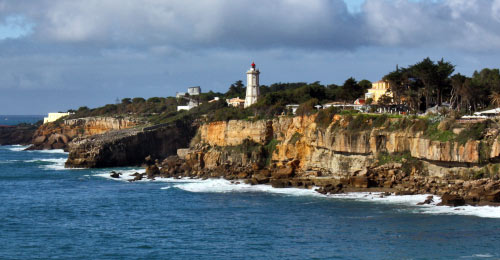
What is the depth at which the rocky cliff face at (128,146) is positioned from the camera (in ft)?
251

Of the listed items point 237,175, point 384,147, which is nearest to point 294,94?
point 237,175

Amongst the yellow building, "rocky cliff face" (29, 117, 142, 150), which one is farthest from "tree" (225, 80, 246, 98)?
the yellow building

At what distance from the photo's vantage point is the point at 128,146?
3145 inches

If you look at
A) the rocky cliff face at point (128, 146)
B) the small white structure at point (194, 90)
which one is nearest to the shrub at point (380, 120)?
the rocky cliff face at point (128, 146)

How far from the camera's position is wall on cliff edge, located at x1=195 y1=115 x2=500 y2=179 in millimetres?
46125

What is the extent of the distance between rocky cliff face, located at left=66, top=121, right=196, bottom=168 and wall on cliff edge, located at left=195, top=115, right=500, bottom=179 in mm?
12652

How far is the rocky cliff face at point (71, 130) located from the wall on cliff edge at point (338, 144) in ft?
123

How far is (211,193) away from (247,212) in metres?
9.85

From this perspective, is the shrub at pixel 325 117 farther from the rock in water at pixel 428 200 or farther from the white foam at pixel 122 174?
the white foam at pixel 122 174

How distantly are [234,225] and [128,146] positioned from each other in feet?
141

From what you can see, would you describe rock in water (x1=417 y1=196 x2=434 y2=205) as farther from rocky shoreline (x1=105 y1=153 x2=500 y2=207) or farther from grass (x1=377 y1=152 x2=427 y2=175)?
grass (x1=377 y1=152 x2=427 y2=175)

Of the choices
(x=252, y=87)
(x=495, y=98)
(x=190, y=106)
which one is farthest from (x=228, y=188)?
(x=190, y=106)

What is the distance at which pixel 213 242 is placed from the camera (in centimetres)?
3497

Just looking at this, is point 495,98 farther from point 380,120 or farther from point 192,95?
point 192,95
